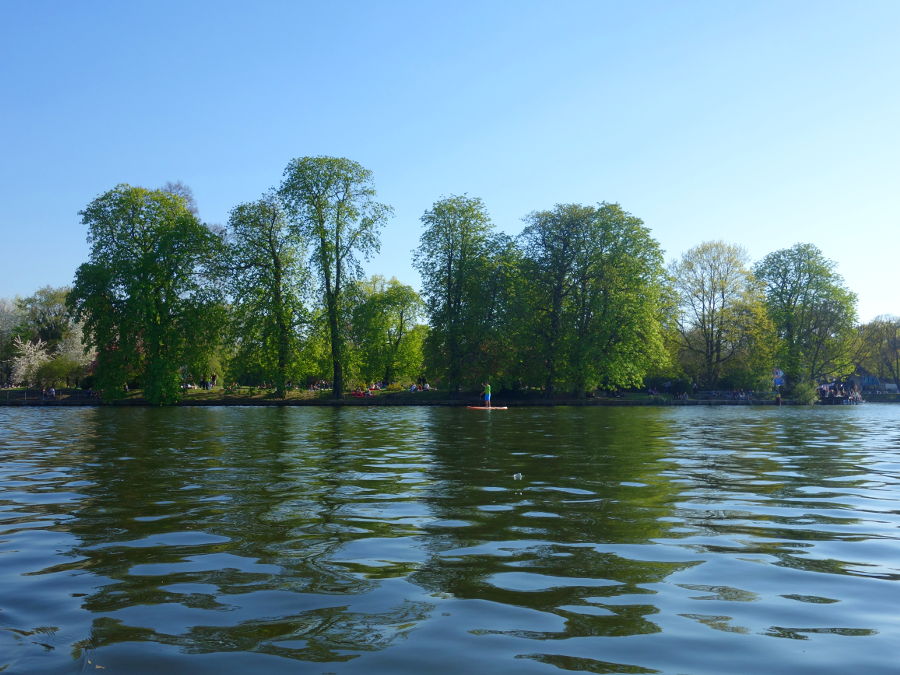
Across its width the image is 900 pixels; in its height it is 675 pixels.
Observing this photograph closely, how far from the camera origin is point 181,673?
430cm

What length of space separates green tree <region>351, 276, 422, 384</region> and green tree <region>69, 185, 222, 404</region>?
1389 cm

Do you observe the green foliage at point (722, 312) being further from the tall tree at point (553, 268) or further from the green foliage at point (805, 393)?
the tall tree at point (553, 268)

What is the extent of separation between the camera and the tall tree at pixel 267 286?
6544 cm

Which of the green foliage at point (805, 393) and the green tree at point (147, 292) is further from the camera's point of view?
the green foliage at point (805, 393)

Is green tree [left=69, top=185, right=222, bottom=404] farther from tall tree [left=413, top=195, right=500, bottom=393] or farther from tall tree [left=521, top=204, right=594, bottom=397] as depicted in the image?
tall tree [left=521, top=204, right=594, bottom=397]

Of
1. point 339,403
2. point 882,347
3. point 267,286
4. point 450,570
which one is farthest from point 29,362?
point 882,347

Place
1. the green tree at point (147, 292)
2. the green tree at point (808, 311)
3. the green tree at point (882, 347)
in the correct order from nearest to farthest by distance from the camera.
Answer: the green tree at point (147, 292), the green tree at point (808, 311), the green tree at point (882, 347)

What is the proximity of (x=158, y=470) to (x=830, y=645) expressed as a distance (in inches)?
537

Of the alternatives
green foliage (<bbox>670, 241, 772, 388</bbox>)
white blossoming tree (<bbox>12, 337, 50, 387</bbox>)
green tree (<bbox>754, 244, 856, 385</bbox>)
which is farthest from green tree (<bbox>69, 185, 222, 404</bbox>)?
green tree (<bbox>754, 244, 856, 385</bbox>)

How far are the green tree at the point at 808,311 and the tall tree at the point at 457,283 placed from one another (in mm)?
36746

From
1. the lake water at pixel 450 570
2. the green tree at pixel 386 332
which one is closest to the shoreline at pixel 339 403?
the green tree at pixel 386 332

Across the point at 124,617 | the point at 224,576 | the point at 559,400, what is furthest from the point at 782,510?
the point at 559,400

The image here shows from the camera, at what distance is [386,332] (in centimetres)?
8225

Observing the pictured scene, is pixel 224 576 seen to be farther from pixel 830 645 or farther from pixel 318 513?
pixel 830 645
